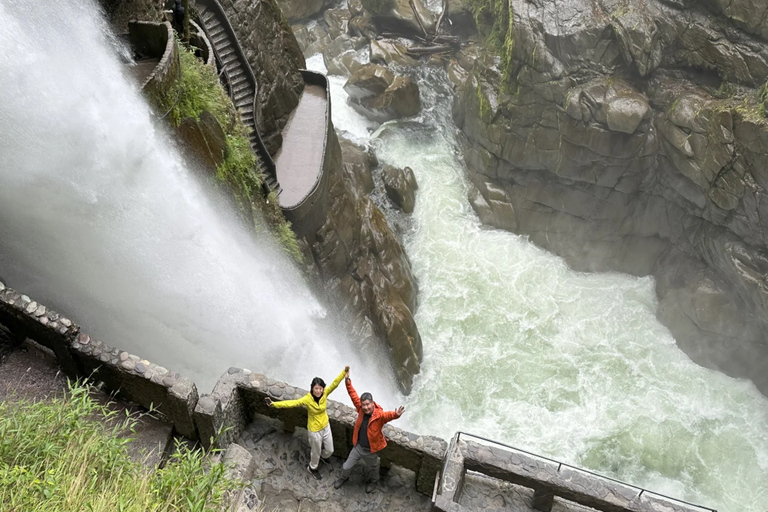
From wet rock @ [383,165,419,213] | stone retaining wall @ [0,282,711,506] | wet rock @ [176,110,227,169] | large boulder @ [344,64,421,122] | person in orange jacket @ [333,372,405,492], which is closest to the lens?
person in orange jacket @ [333,372,405,492]

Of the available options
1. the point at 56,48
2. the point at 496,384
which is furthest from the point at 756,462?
the point at 56,48

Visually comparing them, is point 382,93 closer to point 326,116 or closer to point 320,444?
point 326,116

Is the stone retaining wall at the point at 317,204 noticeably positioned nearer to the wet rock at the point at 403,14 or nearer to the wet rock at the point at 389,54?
the wet rock at the point at 389,54

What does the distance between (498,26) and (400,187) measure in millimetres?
7162

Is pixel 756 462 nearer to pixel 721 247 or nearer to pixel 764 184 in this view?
pixel 721 247

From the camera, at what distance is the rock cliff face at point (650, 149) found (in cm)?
1565

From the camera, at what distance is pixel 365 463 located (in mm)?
7664

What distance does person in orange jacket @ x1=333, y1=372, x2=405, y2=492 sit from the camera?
6.90 metres

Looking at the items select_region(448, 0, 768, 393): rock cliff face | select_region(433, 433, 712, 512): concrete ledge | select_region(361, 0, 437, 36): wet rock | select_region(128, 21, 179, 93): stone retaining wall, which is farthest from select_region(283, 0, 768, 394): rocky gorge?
select_region(128, 21, 179, 93): stone retaining wall

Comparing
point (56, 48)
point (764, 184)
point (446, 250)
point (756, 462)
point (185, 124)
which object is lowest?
point (756, 462)

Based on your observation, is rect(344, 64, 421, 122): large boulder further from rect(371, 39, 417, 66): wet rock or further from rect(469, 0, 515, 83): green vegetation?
rect(469, 0, 515, 83): green vegetation

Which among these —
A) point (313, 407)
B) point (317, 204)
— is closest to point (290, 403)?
point (313, 407)

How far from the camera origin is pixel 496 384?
16.9 meters

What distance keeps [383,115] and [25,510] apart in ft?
67.2
